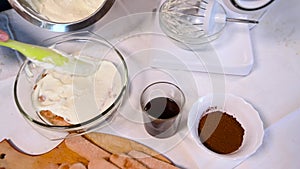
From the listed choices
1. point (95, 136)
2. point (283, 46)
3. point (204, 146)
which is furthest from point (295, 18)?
point (95, 136)

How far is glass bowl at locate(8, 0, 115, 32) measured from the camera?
2.38 ft

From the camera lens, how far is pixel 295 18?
82cm

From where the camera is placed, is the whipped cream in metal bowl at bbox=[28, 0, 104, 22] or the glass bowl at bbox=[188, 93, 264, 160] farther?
the whipped cream in metal bowl at bbox=[28, 0, 104, 22]

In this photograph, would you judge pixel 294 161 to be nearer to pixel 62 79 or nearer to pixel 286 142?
pixel 286 142

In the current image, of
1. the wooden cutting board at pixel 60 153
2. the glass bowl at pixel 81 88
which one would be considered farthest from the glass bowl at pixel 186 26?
the wooden cutting board at pixel 60 153

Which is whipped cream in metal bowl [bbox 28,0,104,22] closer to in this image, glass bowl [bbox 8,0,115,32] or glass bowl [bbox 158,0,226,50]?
glass bowl [bbox 8,0,115,32]

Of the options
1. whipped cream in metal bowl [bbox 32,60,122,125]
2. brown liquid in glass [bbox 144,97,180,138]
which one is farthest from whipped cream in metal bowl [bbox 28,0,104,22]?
brown liquid in glass [bbox 144,97,180,138]

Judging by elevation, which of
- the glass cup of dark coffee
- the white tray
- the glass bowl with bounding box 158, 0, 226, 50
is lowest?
the glass cup of dark coffee

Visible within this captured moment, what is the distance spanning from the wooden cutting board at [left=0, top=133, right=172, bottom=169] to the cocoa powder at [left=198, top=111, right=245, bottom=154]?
0.08 m

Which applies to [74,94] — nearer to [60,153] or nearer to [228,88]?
[60,153]

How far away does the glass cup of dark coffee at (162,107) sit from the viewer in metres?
0.67

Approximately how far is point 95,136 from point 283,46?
42 centimetres

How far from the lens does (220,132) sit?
0.66 metres

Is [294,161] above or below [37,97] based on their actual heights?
below
